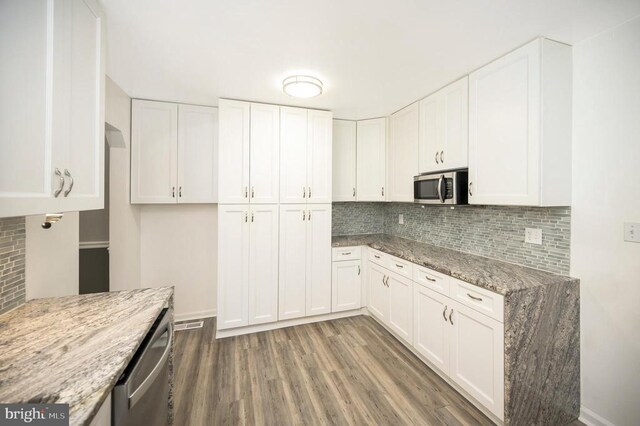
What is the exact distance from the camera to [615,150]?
4.98ft

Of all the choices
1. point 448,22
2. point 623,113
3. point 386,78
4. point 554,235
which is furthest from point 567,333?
point 386,78

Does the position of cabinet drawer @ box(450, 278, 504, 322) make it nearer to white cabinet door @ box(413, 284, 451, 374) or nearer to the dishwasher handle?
white cabinet door @ box(413, 284, 451, 374)

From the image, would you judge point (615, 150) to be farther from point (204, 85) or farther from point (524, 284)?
point (204, 85)

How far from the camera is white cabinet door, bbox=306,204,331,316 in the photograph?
2.92 m

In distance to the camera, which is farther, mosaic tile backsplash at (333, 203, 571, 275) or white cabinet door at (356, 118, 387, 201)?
white cabinet door at (356, 118, 387, 201)

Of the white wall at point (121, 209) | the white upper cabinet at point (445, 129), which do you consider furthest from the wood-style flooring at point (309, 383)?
the white upper cabinet at point (445, 129)

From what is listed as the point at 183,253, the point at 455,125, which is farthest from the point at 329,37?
the point at 183,253

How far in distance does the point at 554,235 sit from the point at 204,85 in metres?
3.03

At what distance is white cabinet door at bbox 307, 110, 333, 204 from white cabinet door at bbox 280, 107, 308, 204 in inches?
2.3

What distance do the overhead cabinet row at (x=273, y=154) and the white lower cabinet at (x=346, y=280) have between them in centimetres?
69

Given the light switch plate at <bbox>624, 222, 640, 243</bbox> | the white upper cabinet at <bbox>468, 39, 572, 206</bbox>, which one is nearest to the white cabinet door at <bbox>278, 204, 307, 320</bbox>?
the white upper cabinet at <bbox>468, 39, 572, 206</bbox>

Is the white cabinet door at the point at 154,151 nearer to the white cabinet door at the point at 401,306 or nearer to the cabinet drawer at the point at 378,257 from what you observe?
the cabinet drawer at the point at 378,257

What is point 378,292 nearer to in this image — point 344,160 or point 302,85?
point 344,160

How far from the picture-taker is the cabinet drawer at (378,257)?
277 cm
